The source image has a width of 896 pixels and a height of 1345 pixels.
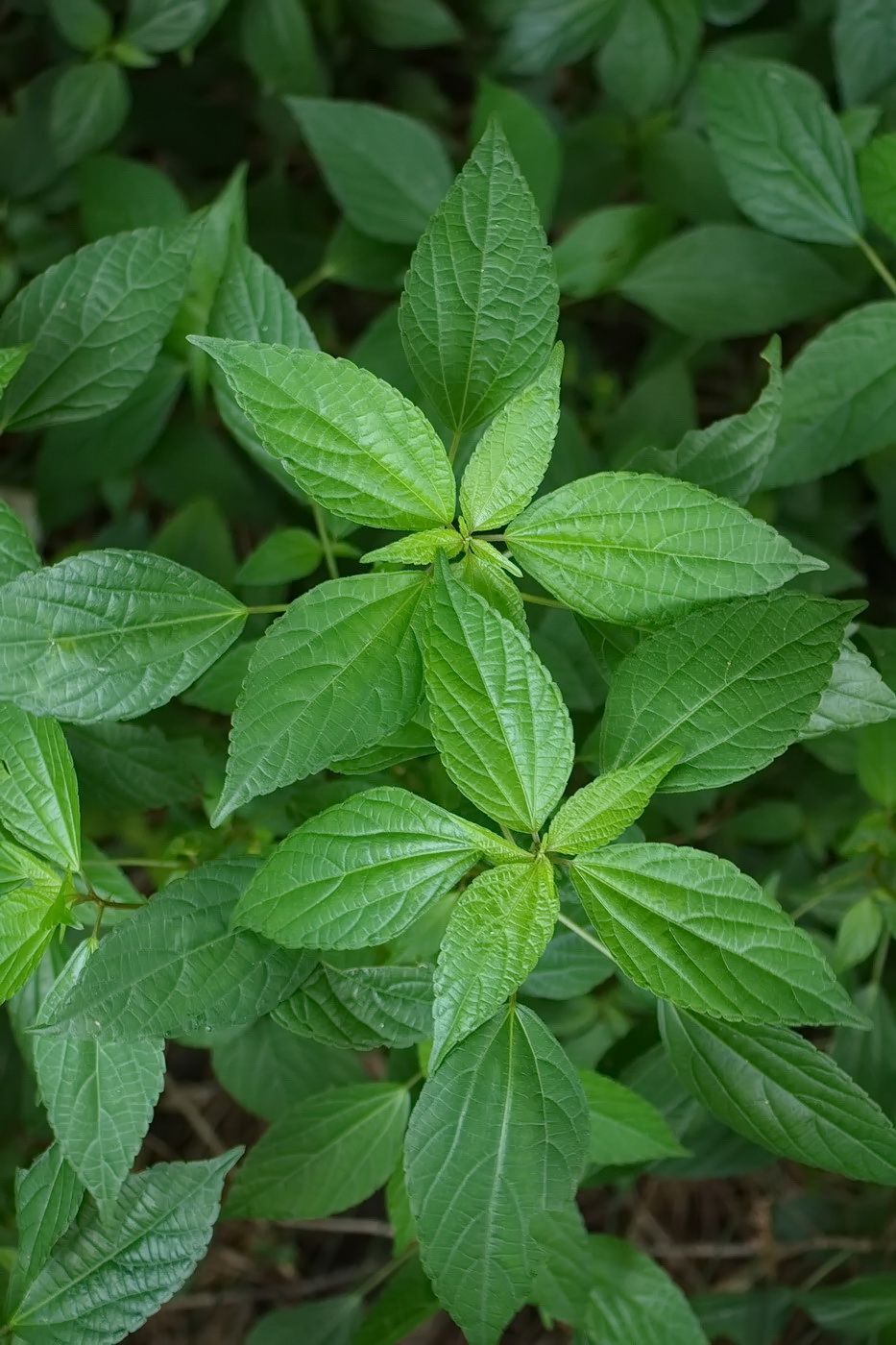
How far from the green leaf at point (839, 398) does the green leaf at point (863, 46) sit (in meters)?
0.54

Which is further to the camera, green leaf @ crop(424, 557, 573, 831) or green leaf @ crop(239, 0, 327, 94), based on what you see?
green leaf @ crop(239, 0, 327, 94)

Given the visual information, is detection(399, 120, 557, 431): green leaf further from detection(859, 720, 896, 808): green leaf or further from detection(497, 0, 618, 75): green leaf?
detection(497, 0, 618, 75): green leaf

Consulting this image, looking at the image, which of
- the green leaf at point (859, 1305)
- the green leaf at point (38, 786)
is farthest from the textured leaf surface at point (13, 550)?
the green leaf at point (859, 1305)

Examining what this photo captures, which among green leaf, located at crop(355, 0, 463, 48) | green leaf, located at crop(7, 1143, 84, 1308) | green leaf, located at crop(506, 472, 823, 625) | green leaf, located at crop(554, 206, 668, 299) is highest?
green leaf, located at crop(355, 0, 463, 48)

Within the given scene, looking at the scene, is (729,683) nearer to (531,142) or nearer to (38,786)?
(38,786)

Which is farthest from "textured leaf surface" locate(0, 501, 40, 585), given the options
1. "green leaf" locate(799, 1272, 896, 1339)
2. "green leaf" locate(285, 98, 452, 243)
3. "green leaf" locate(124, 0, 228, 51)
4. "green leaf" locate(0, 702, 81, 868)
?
"green leaf" locate(799, 1272, 896, 1339)

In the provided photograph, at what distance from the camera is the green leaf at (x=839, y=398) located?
133 centimetres

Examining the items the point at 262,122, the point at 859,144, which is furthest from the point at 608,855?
the point at 262,122

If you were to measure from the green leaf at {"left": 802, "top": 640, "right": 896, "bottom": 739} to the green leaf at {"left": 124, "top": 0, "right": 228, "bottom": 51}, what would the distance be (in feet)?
4.40

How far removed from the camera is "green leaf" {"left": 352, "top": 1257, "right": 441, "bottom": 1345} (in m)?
1.25

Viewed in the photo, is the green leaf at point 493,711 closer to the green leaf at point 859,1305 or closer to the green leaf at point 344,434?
the green leaf at point 344,434

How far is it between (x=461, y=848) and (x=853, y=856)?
2.37 ft

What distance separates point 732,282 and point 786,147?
0.23 m

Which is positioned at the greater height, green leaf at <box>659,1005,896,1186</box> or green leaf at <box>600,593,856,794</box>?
green leaf at <box>600,593,856,794</box>
